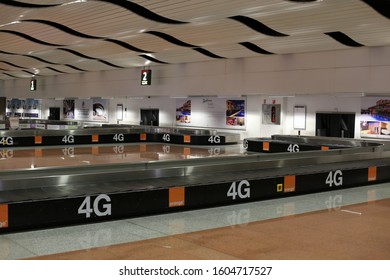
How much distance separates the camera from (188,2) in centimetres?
1205

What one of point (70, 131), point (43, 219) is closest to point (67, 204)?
point (43, 219)

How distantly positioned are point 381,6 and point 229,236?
9.41 metres

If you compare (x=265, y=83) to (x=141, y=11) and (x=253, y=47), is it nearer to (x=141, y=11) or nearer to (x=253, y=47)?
(x=253, y=47)

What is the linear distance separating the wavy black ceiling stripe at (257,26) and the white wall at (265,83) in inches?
133

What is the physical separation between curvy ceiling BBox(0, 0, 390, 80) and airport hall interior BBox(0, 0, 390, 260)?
0.27ft

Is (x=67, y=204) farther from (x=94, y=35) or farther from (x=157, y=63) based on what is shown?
(x=157, y=63)

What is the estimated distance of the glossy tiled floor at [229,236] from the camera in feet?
15.5

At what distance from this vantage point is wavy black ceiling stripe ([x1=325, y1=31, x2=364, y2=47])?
16078mm

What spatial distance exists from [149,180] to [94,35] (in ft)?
37.0

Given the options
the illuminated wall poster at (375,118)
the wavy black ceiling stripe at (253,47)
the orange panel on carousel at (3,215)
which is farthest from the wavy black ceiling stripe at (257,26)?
the orange panel on carousel at (3,215)

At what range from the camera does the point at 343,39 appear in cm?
1648

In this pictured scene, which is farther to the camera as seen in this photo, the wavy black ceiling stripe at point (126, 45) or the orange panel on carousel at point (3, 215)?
the wavy black ceiling stripe at point (126, 45)

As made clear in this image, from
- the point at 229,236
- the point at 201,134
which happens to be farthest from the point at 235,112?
the point at 229,236

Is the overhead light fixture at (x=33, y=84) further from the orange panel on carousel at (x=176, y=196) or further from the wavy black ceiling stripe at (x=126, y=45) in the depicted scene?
the orange panel on carousel at (x=176, y=196)
